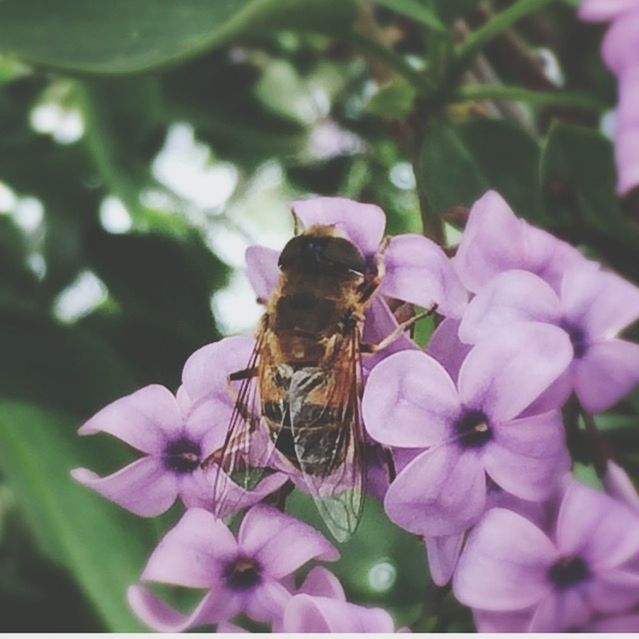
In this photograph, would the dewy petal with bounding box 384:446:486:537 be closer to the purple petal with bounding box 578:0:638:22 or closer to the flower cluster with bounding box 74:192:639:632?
the flower cluster with bounding box 74:192:639:632

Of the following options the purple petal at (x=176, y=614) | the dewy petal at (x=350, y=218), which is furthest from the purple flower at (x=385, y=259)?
the purple petal at (x=176, y=614)

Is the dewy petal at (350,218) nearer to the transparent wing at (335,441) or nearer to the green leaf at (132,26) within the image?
the transparent wing at (335,441)

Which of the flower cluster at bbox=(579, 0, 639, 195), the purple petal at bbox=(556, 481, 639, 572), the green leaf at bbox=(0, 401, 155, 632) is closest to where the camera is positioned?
the purple petal at bbox=(556, 481, 639, 572)

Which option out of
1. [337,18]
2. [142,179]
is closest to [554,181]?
[337,18]

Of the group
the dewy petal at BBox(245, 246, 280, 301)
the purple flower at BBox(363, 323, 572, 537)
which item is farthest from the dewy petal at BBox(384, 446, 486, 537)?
the dewy petal at BBox(245, 246, 280, 301)

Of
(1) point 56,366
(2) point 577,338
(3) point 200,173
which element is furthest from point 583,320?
(3) point 200,173

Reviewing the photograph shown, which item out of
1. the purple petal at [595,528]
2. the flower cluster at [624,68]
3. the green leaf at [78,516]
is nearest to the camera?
the purple petal at [595,528]

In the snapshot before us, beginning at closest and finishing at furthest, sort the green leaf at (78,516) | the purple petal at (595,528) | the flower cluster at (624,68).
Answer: the purple petal at (595,528)
the flower cluster at (624,68)
the green leaf at (78,516)
